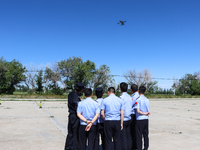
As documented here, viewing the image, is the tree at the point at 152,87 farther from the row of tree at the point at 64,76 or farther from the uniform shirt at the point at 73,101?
the uniform shirt at the point at 73,101

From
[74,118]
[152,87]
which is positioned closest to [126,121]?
[74,118]

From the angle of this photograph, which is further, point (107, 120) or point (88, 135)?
point (107, 120)

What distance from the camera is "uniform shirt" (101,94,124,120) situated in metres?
4.30

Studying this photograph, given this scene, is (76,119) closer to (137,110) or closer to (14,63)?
(137,110)

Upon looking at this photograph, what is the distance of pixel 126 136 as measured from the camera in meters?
4.99

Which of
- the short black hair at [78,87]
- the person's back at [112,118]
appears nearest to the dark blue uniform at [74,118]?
the short black hair at [78,87]

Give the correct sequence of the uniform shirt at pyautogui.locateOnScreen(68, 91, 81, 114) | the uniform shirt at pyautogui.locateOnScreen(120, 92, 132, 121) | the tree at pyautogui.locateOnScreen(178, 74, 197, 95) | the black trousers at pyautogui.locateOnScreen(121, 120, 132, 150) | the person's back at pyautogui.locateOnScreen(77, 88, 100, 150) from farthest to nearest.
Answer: the tree at pyautogui.locateOnScreen(178, 74, 197, 95) → the uniform shirt at pyautogui.locateOnScreen(120, 92, 132, 121) → the black trousers at pyautogui.locateOnScreen(121, 120, 132, 150) → the uniform shirt at pyautogui.locateOnScreen(68, 91, 81, 114) → the person's back at pyautogui.locateOnScreen(77, 88, 100, 150)

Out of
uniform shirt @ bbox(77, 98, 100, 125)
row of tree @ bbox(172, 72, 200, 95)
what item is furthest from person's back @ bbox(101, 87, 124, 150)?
row of tree @ bbox(172, 72, 200, 95)

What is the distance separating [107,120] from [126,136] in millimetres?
1046

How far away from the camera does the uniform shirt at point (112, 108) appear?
4.30 meters

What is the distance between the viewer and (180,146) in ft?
18.1

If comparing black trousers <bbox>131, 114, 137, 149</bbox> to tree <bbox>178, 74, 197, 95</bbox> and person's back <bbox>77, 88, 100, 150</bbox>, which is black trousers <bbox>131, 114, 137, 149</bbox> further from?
tree <bbox>178, 74, 197, 95</bbox>

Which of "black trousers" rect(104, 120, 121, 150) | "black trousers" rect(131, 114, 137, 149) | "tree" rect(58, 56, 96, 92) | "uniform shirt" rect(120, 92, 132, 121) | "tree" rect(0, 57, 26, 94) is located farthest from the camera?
"tree" rect(58, 56, 96, 92)

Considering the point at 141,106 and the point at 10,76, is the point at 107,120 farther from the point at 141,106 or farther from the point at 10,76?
the point at 10,76
